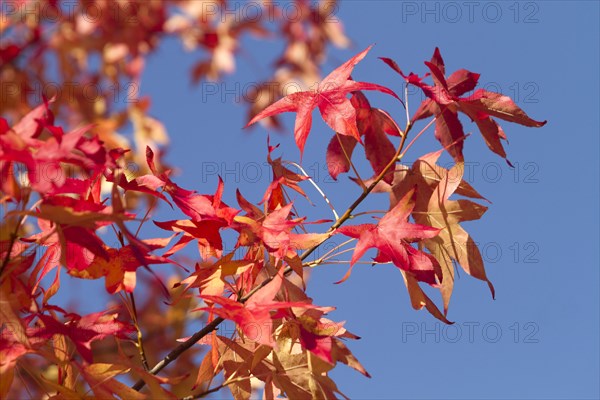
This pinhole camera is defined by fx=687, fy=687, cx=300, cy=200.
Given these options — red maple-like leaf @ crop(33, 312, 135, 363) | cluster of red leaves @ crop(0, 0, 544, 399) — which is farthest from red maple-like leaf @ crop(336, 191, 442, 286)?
red maple-like leaf @ crop(33, 312, 135, 363)

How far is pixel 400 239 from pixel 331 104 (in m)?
0.23

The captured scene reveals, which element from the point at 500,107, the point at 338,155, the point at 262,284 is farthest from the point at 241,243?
the point at 500,107

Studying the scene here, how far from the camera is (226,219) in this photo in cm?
94

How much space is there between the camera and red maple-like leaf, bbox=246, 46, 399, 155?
1001 millimetres

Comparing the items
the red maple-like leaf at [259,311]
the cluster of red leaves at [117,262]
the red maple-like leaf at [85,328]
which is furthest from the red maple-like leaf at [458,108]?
the red maple-like leaf at [85,328]

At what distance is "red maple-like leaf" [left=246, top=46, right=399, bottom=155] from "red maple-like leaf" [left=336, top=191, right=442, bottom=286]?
0.44ft

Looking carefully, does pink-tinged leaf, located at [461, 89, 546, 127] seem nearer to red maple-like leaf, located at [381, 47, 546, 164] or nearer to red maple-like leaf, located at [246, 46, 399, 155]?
red maple-like leaf, located at [381, 47, 546, 164]

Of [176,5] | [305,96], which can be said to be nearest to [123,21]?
[176,5]

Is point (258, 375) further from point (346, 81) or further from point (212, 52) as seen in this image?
point (212, 52)

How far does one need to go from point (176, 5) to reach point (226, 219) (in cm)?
277

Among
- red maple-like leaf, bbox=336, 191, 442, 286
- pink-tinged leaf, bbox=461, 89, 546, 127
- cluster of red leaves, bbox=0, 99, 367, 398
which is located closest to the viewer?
cluster of red leaves, bbox=0, 99, 367, 398

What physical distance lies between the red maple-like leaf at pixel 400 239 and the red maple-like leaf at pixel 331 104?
5.3 inches

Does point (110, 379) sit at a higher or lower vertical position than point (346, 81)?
lower

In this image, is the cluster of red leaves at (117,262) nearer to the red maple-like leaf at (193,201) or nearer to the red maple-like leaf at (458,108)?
the red maple-like leaf at (193,201)
